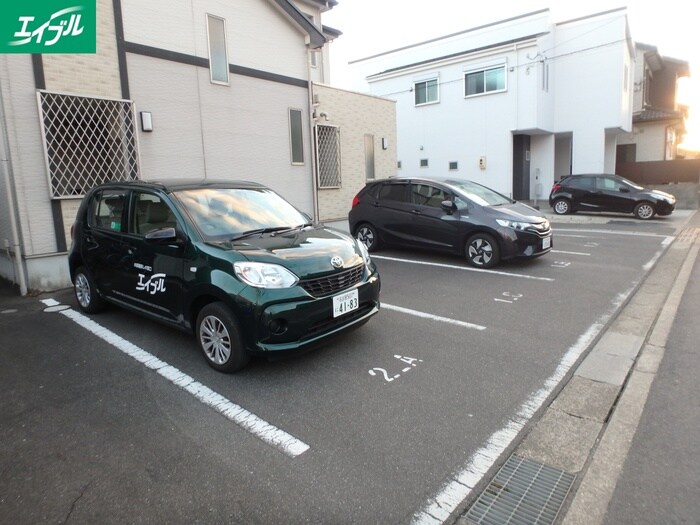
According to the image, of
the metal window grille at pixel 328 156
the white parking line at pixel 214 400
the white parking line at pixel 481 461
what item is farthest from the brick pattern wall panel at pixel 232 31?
the white parking line at pixel 481 461

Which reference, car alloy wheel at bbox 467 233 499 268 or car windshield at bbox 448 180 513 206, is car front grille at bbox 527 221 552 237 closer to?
car alloy wheel at bbox 467 233 499 268

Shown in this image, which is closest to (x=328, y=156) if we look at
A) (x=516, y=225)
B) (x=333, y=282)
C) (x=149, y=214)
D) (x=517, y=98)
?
(x=516, y=225)

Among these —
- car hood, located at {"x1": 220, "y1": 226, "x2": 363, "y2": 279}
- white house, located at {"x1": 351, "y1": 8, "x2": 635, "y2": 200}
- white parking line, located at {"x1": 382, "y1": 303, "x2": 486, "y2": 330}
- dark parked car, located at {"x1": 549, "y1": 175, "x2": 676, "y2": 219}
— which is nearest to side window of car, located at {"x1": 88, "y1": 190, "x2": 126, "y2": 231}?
car hood, located at {"x1": 220, "y1": 226, "x2": 363, "y2": 279}

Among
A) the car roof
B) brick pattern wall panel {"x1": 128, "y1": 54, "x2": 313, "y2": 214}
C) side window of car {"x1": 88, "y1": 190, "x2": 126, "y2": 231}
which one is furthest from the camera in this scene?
brick pattern wall panel {"x1": 128, "y1": 54, "x2": 313, "y2": 214}

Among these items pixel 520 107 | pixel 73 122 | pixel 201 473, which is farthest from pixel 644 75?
pixel 201 473

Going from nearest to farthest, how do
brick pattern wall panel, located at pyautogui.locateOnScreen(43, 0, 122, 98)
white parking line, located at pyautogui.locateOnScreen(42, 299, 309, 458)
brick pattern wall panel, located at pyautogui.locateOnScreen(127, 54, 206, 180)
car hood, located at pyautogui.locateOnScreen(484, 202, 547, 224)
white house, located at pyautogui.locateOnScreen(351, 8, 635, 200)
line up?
white parking line, located at pyautogui.locateOnScreen(42, 299, 309, 458) → brick pattern wall panel, located at pyautogui.locateOnScreen(43, 0, 122, 98) → car hood, located at pyautogui.locateOnScreen(484, 202, 547, 224) → brick pattern wall panel, located at pyautogui.locateOnScreen(127, 54, 206, 180) → white house, located at pyautogui.locateOnScreen(351, 8, 635, 200)

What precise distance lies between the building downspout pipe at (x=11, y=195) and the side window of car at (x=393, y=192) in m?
5.83

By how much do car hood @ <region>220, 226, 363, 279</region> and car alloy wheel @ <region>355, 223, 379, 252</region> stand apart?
4.60 m

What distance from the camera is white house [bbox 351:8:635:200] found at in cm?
1869

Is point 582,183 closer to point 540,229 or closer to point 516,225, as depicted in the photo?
point 540,229

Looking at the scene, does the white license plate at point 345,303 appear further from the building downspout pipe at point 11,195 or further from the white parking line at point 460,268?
the building downspout pipe at point 11,195

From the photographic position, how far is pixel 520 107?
60.7ft

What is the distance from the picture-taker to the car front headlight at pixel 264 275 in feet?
11.6

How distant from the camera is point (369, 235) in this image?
9164 mm
